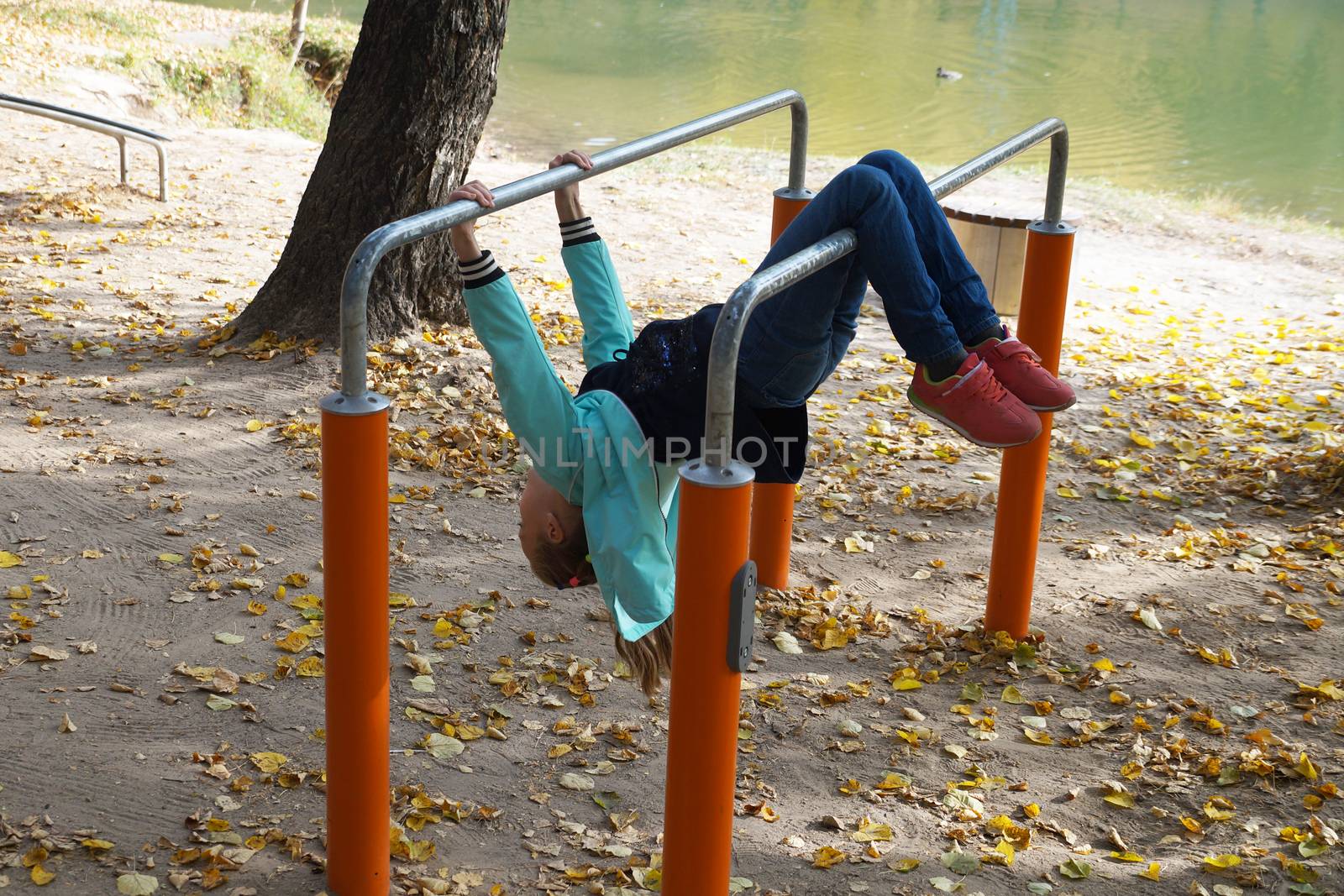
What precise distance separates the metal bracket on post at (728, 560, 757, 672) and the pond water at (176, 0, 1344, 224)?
11393 millimetres

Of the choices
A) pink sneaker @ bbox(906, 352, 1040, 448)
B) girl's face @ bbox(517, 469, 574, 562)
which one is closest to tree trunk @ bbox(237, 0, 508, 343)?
girl's face @ bbox(517, 469, 574, 562)

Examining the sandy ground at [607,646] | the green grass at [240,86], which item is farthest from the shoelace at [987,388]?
the green grass at [240,86]

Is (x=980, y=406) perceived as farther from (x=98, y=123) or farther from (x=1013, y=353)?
(x=98, y=123)

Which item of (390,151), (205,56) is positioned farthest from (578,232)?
(205,56)

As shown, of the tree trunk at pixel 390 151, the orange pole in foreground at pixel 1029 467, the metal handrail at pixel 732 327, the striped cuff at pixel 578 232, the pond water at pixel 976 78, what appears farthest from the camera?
the pond water at pixel 976 78

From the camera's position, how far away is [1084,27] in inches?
910

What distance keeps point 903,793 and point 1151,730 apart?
72 cm

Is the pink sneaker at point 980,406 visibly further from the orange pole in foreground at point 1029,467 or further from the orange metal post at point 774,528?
the orange metal post at point 774,528

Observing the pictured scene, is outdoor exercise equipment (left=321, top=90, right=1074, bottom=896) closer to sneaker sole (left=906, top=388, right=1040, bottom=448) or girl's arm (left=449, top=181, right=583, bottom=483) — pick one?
girl's arm (left=449, top=181, right=583, bottom=483)

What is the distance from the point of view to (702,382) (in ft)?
8.41

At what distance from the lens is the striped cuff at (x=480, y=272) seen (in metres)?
2.33

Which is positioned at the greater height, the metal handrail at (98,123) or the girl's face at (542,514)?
the metal handrail at (98,123)

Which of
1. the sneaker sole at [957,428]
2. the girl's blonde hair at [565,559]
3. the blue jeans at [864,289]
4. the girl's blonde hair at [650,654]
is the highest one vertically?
the blue jeans at [864,289]

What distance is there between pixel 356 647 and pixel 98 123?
6248 mm
